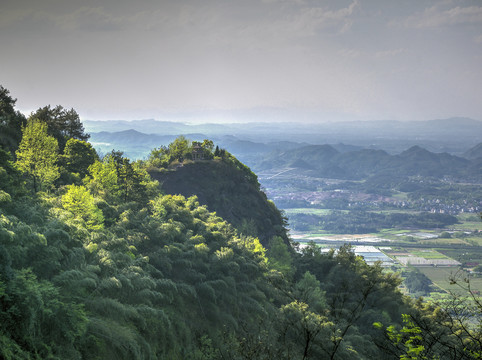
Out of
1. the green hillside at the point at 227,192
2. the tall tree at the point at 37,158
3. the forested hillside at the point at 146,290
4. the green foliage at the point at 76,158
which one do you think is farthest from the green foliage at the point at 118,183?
the green hillside at the point at 227,192

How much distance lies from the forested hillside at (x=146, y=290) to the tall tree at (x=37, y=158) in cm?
10

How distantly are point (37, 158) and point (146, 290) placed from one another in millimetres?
19670

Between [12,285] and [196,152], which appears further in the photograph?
[196,152]

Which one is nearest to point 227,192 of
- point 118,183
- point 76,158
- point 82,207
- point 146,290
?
point 76,158

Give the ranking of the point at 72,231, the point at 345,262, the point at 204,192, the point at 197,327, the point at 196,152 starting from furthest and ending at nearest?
the point at 196,152 → the point at 204,192 → the point at 345,262 → the point at 197,327 → the point at 72,231

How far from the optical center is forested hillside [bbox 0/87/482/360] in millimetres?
11242

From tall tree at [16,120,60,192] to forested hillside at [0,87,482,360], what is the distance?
0.10m

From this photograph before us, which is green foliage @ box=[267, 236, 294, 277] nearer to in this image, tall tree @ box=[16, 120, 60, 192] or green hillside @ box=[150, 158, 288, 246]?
green hillside @ box=[150, 158, 288, 246]

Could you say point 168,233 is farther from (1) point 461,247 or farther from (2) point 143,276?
(1) point 461,247

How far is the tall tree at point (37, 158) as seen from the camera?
98.4ft

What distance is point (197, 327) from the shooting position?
1941 cm

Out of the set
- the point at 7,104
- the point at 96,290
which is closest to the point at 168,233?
the point at 96,290

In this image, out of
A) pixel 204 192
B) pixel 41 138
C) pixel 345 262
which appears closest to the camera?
pixel 41 138

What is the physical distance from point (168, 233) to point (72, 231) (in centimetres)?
716
